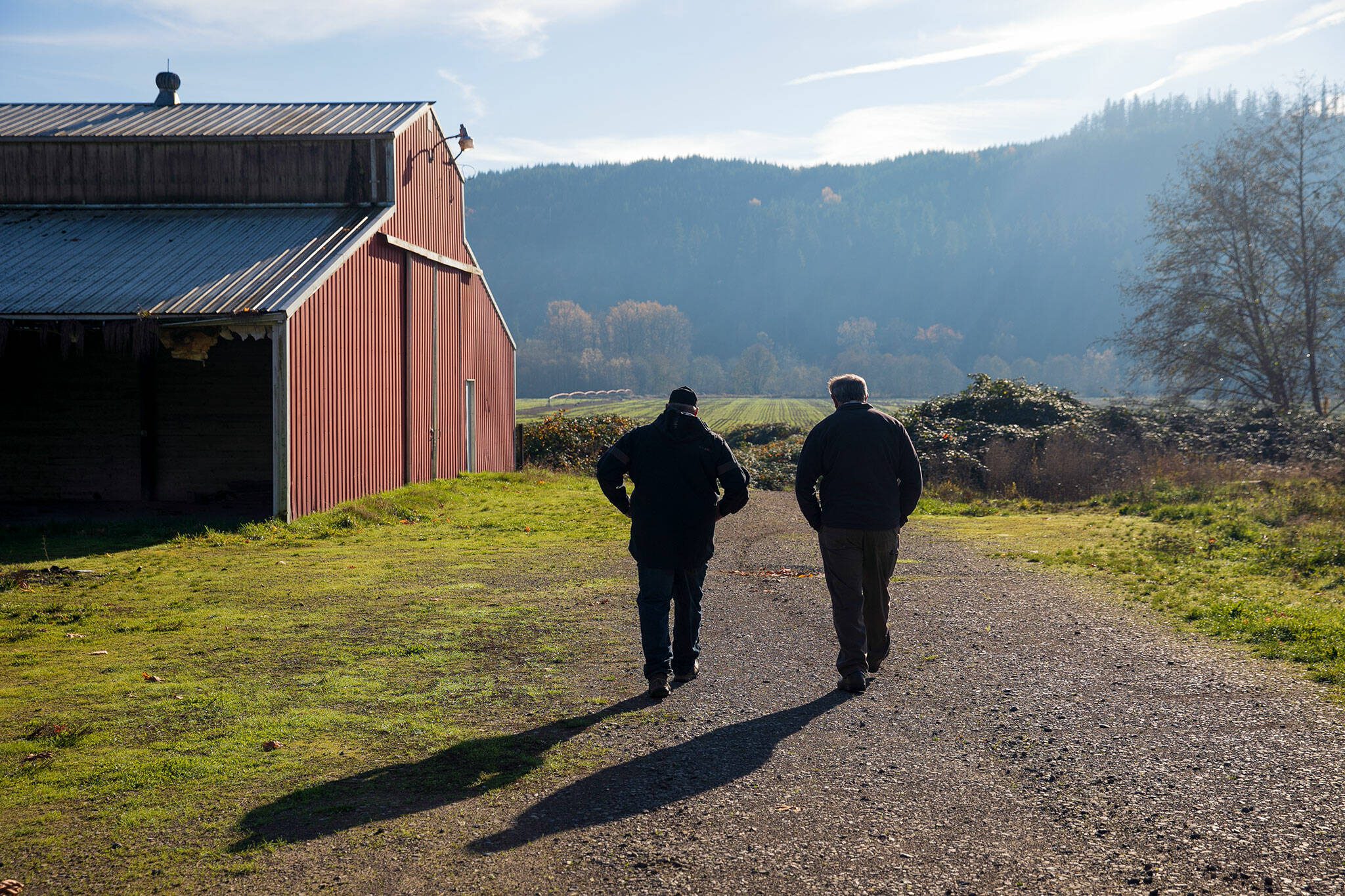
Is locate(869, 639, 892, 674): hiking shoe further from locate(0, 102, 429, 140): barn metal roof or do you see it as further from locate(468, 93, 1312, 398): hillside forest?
locate(468, 93, 1312, 398): hillside forest

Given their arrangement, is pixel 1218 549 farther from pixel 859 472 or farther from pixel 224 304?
pixel 224 304

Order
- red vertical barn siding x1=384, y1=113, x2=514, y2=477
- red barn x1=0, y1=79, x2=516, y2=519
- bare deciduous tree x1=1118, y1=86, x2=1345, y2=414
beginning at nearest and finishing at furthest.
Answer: red barn x1=0, y1=79, x2=516, y2=519 < red vertical barn siding x1=384, y1=113, x2=514, y2=477 < bare deciduous tree x1=1118, y1=86, x2=1345, y2=414

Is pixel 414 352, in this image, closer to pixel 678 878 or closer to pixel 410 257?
pixel 410 257

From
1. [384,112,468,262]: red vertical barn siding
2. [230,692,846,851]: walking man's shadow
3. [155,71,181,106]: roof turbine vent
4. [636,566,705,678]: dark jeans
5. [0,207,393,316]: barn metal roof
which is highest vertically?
[155,71,181,106]: roof turbine vent

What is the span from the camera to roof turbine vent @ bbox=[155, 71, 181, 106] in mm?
22984

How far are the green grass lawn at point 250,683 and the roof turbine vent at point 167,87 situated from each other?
1332 centimetres

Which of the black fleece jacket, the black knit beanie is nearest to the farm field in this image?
the black fleece jacket

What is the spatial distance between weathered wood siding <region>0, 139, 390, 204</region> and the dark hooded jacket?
14469mm

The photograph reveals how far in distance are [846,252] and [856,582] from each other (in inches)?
6924

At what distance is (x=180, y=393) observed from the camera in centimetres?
1833

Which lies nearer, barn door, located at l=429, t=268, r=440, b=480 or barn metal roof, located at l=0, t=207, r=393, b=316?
barn metal roof, located at l=0, t=207, r=393, b=316

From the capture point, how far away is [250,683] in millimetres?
6848

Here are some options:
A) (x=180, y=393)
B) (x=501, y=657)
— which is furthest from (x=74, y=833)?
(x=180, y=393)

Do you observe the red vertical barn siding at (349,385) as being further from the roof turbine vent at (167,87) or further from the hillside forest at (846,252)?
the hillside forest at (846,252)
